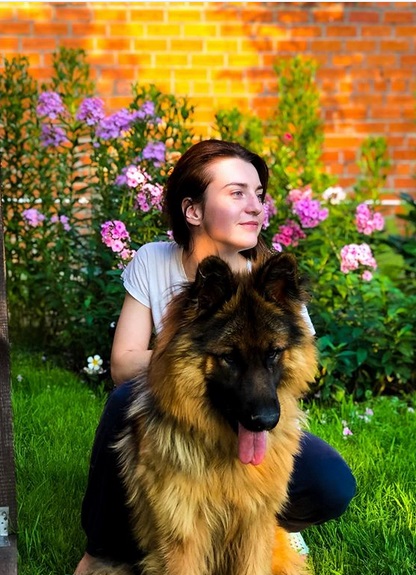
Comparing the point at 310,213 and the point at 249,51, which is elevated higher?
the point at 249,51

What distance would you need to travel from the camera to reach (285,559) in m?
3.35

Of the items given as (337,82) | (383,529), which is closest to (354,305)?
(383,529)

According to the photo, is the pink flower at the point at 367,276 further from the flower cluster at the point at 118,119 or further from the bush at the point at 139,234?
the flower cluster at the point at 118,119

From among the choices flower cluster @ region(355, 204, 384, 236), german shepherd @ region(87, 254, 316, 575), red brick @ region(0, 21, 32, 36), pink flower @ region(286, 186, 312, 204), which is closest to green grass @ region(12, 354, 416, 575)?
german shepherd @ region(87, 254, 316, 575)

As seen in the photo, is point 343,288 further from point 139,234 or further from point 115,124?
point 115,124

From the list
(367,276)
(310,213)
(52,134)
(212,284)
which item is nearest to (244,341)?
(212,284)

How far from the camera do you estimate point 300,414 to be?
3205mm

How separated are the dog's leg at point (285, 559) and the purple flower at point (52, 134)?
3.32 m

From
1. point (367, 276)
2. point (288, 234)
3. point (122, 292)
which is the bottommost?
point (122, 292)

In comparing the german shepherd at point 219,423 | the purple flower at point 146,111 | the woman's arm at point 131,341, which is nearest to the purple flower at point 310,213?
the purple flower at point 146,111

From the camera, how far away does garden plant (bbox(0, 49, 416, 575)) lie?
14.0 ft

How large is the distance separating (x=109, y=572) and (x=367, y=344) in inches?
99.3

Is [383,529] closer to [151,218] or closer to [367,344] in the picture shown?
[367,344]

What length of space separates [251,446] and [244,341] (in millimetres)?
362
